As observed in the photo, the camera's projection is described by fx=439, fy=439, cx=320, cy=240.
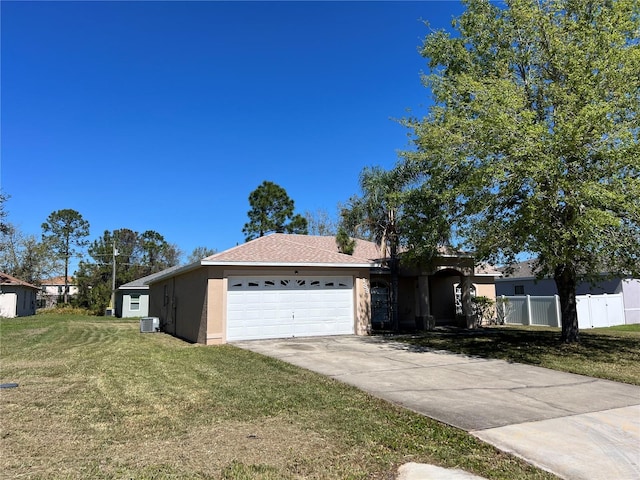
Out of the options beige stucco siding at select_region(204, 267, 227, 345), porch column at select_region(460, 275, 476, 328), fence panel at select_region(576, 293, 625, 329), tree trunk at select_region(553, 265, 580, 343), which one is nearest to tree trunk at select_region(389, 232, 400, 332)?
porch column at select_region(460, 275, 476, 328)

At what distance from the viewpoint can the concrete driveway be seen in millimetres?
4844

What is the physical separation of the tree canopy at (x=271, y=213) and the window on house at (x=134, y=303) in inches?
436

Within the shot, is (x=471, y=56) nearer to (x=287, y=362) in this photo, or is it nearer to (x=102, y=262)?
(x=287, y=362)

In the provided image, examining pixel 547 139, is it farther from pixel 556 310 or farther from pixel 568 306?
pixel 556 310

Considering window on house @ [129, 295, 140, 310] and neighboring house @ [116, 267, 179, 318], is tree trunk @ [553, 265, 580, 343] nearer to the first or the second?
neighboring house @ [116, 267, 179, 318]

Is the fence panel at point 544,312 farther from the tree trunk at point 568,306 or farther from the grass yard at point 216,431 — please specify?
the grass yard at point 216,431

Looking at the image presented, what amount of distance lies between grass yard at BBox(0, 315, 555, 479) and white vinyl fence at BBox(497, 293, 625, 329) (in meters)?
17.2

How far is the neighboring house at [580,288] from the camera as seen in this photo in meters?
23.7

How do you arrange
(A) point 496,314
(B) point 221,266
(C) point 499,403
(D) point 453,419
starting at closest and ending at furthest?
1. (D) point 453,419
2. (C) point 499,403
3. (B) point 221,266
4. (A) point 496,314

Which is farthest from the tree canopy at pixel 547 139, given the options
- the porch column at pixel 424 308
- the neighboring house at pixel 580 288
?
the porch column at pixel 424 308

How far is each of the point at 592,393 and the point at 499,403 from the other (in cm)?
204

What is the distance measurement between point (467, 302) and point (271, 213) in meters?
24.6

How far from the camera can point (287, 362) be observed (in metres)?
11.1

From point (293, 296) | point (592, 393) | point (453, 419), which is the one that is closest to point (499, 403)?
point (453, 419)
